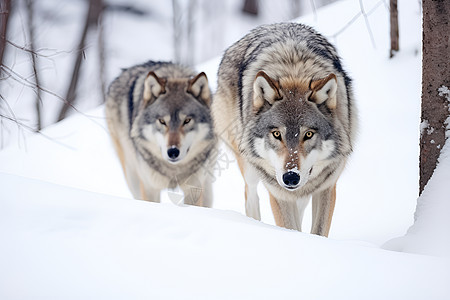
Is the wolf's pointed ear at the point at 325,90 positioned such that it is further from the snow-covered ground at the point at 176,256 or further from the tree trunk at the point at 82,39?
the tree trunk at the point at 82,39

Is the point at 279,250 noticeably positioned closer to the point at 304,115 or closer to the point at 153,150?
the point at 304,115

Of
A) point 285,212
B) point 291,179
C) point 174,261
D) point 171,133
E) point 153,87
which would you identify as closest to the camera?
point 174,261

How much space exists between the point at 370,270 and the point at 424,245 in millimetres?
645

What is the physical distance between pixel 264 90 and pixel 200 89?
1662 millimetres

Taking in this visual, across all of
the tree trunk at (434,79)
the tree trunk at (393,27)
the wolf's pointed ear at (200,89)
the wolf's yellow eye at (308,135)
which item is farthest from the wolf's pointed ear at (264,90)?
the tree trunk at (393,27)

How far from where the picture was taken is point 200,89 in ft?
16.8

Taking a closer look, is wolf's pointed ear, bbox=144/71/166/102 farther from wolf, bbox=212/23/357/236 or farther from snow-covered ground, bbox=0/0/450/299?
snow-covered ground, bbox=0/0/450/299

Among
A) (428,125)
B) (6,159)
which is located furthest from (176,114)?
(6,159)

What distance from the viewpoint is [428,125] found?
315 centimetres

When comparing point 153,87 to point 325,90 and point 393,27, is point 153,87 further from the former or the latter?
point 393,27

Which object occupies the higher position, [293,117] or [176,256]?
[293,117]

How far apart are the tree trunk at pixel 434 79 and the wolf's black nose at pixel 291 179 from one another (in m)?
0.81

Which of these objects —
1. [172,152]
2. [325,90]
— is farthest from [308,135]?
[172,152]

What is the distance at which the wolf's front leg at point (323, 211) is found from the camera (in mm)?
3885
